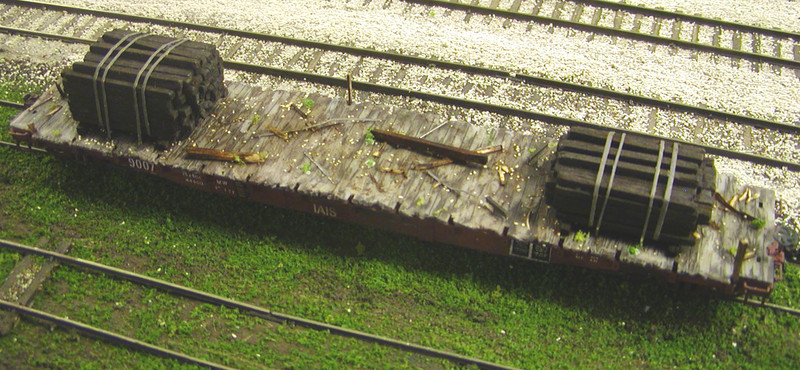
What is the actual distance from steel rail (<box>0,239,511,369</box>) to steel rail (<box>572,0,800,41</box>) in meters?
11.0

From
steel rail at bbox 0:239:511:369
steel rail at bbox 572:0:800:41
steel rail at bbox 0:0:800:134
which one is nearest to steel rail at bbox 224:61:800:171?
steel rail at bbox 0:0:800:134

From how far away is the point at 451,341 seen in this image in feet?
39.2

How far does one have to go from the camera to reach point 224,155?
1330cm

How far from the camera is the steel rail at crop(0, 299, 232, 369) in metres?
11.7

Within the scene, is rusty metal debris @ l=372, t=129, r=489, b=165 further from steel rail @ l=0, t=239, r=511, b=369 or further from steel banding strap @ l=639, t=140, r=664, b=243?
steel rail @ l=0, t=239, r=511, b=369

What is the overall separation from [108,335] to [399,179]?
563 cm

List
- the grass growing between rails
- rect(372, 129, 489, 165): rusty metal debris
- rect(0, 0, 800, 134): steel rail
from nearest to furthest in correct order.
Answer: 1. the grass growing between rails
2. rect(372, 129, 489, 165): rusty metal debris
3. rect(0, 0, 800, 134): steel rail

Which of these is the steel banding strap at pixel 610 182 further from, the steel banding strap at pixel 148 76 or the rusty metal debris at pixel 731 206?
the steel banding strap at pixel 148 76

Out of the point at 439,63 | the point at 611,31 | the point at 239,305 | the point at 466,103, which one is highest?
the point at 611,31

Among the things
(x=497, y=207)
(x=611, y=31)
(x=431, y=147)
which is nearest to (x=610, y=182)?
(x=497, y=207)

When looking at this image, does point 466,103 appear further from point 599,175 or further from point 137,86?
point 137,86

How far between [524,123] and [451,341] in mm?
5814

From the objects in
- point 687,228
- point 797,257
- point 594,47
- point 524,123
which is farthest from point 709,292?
point 594,47

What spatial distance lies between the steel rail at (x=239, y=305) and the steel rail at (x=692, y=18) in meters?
11.0
